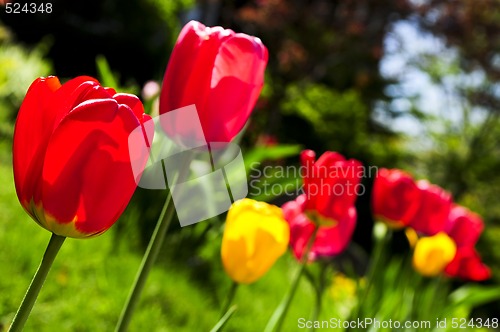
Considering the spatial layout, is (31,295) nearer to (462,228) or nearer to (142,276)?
(142,276)

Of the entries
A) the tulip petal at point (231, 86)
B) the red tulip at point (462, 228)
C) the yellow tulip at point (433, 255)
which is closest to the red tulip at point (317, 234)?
the yellow tulip at point (433, 255)

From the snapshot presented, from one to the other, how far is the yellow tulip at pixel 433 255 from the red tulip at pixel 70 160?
1.56m

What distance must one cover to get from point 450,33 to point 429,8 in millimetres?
773

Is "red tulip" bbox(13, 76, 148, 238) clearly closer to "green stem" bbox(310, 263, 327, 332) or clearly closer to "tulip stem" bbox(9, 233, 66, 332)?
"tulip stem" bbox(9, 233, 66, 332)

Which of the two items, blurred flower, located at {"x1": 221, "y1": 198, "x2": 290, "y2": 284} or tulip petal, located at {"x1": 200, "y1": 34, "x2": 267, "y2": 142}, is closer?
tulip petal, located at {"x1": 200, "y1": 34, "x2": 267, "y2": 142}

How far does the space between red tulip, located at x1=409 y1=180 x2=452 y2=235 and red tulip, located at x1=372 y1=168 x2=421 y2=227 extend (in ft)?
0.27

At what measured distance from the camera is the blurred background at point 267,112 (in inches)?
77.0

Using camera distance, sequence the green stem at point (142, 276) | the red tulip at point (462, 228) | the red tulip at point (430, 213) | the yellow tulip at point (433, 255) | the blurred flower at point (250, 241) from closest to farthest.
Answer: the green stem at point (142, 276)
the blurred flower at point (250, 241)
the red tulip at point (430, 213)
the yellow tulip at point (433, 255)
the red tulip at point (462, 228)

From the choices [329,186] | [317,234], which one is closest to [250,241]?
[329,186]

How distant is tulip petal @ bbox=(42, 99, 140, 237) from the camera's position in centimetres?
53

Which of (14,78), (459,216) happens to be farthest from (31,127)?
(14,78)

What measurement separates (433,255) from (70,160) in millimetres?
1653

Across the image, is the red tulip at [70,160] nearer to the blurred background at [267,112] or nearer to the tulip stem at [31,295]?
the tulip stem at [31,295]

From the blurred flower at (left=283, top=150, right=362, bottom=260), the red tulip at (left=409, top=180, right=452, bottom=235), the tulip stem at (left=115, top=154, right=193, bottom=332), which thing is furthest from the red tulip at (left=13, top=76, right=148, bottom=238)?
the red tulip at (left=409, top=180, right=452, bottom=235)
